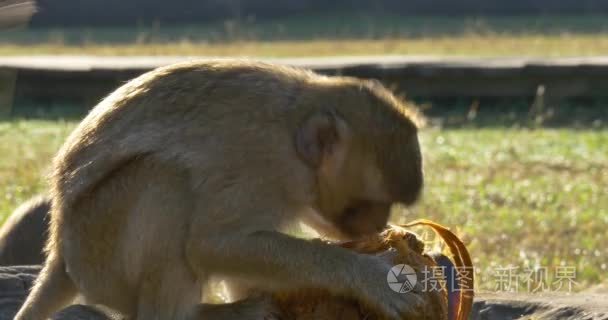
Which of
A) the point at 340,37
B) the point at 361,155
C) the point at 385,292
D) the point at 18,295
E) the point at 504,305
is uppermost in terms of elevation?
the point at 361,155

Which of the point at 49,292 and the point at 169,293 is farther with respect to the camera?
the point at 49,292

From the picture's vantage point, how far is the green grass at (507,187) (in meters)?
8.21

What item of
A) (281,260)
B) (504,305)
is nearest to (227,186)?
(281,260)

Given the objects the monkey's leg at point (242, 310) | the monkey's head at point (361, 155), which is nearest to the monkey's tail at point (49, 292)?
the monkey's leg at point (242, 310)

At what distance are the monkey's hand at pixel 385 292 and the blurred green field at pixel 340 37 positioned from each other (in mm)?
13910

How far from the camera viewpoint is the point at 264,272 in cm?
481

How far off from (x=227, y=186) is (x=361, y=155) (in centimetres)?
54

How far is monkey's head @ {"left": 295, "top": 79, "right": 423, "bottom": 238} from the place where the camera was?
192 inches

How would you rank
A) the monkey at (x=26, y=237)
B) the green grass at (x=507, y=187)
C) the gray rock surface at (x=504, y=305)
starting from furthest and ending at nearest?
the green grass at (x=507, y=187)
the monkey at (x=26, y=237)
the gray rock surface at (x=504, y=305)

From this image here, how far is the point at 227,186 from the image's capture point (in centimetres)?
475

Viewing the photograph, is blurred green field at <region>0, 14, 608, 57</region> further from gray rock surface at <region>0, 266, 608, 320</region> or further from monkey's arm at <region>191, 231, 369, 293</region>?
monkey's arm at <region>191, 231, 369, 293</region>

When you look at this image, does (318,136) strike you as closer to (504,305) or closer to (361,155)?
(361,155)

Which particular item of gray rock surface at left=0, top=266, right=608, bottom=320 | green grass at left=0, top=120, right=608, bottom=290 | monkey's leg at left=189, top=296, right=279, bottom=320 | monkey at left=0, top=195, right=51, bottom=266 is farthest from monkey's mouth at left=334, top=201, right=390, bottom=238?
monkey at left=0, top=195, right=51, bottom=266

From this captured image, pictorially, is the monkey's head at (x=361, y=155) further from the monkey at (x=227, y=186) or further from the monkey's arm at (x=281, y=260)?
the monkey's arm at (x=281, y=260)
